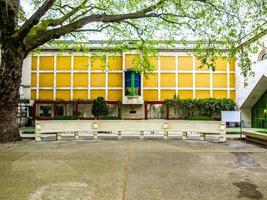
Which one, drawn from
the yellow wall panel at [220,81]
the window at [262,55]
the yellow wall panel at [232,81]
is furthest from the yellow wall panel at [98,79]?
the window at [262,55]

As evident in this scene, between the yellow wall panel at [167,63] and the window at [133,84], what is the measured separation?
2.84 m

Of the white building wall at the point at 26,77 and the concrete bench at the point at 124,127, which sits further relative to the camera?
the white building wall at the point at 26,77

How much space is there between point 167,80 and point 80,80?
865cm

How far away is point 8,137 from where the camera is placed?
11.3 m

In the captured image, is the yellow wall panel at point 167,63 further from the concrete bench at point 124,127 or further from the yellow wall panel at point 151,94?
the concrete bench at point 124,127

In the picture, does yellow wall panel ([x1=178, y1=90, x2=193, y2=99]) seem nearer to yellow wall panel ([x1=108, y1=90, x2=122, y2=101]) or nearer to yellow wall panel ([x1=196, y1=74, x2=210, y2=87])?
yellow wall panel ([x1=196, y1=74, x2=210, y2=87])

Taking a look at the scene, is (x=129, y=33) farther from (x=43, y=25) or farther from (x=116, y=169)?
(x=116, y=169)

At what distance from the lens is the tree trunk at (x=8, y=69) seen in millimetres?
11195

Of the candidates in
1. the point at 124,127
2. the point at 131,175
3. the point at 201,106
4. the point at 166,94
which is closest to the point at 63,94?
the point at 166,94

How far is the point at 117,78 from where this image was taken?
27.5 m

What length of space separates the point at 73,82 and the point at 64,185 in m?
23.2

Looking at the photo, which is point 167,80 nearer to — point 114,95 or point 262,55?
point 114,95

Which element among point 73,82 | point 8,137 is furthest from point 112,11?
point 73,82

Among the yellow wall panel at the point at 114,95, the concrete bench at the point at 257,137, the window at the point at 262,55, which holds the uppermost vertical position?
the window at the point at 262,55
